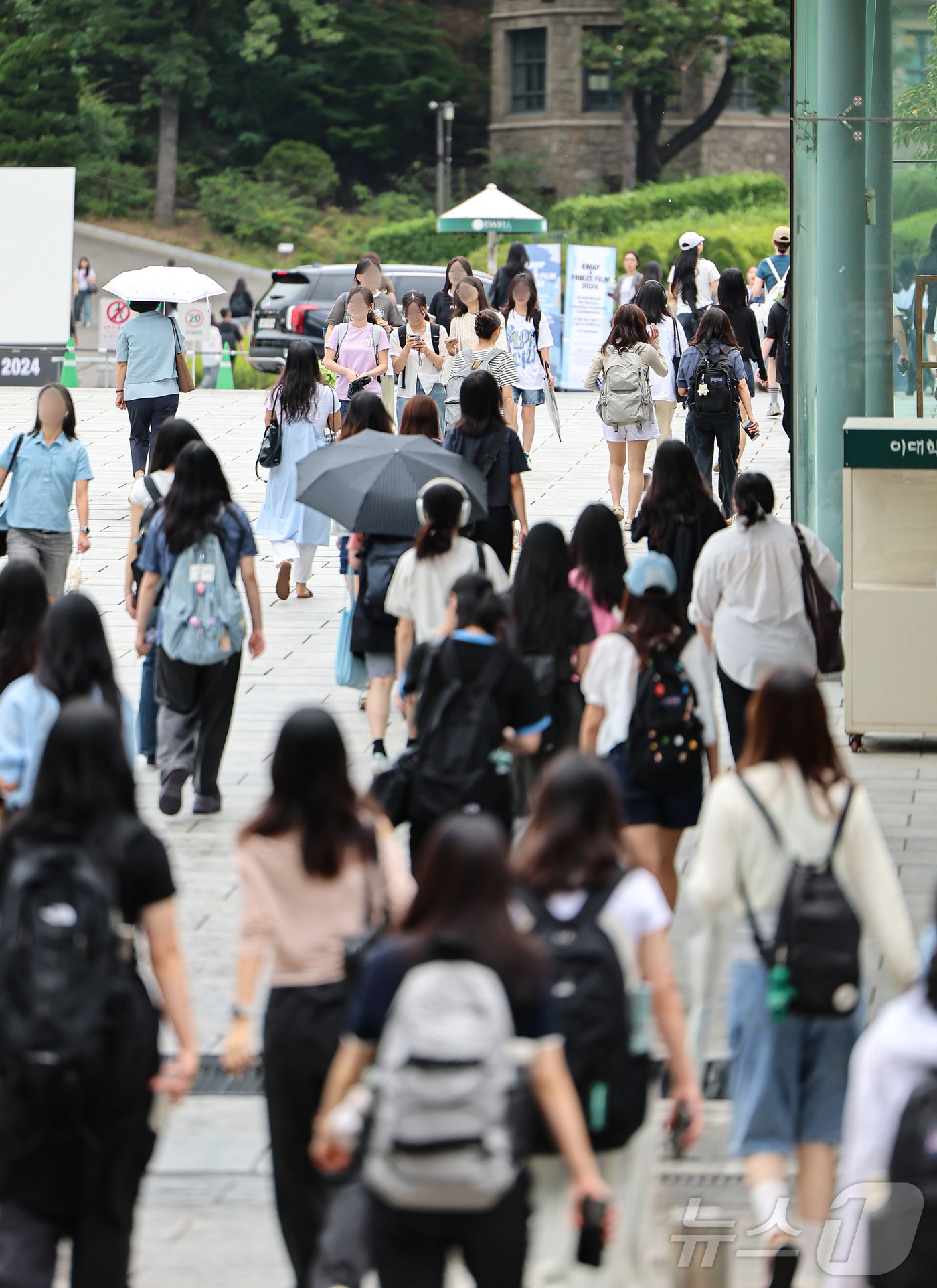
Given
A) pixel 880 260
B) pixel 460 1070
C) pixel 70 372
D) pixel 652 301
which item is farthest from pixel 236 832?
pixel 70 372

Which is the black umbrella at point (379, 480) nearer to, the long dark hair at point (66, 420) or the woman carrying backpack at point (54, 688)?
the long dark hair at point (66, 420)

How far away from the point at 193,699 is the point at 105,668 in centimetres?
343

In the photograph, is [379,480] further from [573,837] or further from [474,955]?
[474,955]

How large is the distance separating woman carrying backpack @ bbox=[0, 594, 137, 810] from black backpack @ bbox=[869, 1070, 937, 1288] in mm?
2591

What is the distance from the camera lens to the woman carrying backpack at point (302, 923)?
4.77 metres

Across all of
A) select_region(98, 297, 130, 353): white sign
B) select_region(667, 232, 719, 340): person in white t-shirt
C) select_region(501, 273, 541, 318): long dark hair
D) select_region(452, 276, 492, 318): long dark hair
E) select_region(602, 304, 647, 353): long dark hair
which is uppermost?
select_region(98, 297, 130, 353): white sign

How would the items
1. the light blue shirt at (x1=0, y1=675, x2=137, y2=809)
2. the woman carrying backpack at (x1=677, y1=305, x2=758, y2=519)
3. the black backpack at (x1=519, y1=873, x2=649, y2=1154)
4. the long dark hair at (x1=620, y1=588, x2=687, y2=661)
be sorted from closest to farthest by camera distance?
the black backpack at (x1=519, y1=873, x2=649, y2=1154) < the light blue shirt at (x1=0, y1=675, x2=137, y2=809) < the long dark hair at (x1=620, y1=588, x2=687, y2=661) < the woman carrying backpack at (x1=677, y1=305, x2=758, y2=519)

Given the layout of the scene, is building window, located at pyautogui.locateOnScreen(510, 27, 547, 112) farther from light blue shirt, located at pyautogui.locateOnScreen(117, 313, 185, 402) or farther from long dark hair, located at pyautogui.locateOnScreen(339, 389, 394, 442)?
long dark hair, located at pyautogui.locateOnScreen(339, 389, 394, 442)

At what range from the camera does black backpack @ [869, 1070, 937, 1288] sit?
12.2ft

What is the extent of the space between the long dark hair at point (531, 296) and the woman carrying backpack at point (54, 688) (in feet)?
35.8

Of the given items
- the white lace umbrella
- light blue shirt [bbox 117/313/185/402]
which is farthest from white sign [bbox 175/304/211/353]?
light blue shirt [bbox 117/313/185/402]

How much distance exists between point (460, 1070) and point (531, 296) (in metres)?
13.3

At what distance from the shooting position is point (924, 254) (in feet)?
42.3

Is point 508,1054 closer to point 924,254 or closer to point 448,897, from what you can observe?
point 448,897
